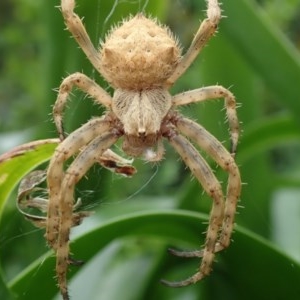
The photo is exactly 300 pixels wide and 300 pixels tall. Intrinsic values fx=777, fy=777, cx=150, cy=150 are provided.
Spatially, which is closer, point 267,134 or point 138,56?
point 138,56

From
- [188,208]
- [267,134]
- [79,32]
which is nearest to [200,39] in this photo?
[79,32]

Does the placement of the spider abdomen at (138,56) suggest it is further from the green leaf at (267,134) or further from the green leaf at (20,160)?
the green leaf at (267,134)

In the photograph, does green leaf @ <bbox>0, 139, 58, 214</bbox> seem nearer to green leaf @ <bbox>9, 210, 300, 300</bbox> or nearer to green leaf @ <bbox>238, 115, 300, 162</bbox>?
green leaf @ <bbox>9, 210, 300, 300</bbox>

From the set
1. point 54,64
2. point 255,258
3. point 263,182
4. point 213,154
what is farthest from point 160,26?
point 263,182

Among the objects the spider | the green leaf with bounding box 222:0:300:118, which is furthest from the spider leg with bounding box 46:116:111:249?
the green leaf with bounding box 222:0:300:118

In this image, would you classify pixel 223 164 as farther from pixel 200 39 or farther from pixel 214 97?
pixel 200 39

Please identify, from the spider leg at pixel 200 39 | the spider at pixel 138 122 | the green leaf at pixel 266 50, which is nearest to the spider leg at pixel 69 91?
the spider at pixel 138 122
